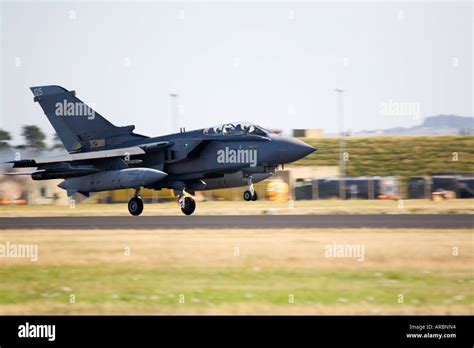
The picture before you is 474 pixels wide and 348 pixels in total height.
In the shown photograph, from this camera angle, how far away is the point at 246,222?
22609 millimetres

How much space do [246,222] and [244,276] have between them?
9376mm

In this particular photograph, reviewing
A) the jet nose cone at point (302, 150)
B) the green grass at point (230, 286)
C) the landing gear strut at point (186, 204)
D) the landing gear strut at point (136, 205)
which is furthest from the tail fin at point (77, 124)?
the green grass at point (230, 286)

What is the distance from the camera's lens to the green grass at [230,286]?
38.6 feet

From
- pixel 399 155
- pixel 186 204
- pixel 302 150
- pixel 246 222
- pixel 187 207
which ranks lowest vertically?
pixel 246 222

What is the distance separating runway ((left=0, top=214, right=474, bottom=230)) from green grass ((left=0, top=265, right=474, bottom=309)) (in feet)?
24.2

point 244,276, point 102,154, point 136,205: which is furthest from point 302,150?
point 244,276

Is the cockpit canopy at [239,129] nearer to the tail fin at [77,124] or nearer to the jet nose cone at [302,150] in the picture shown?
the jet nose cone at [302,150]

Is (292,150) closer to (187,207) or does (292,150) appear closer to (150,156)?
(187,207)

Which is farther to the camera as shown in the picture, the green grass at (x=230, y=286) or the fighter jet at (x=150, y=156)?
the fighter jet at (x=150, y=156)

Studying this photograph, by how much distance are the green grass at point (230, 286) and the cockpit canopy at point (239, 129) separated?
1080cm

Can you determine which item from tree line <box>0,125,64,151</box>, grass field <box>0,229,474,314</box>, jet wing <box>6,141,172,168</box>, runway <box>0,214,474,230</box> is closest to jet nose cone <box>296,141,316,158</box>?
runway <box>0,214,474,230</box>

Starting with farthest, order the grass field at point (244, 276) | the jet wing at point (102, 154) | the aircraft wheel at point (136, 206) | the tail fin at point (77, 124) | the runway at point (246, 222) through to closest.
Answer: the tail fin at point (77, 124), the aircraft wheel at point (136, 206), the jet wing at point (102, 154), the runway at point (246, 222), the grass field at point (244, 276)

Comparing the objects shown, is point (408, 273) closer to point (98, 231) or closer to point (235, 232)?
point (235, 232)
